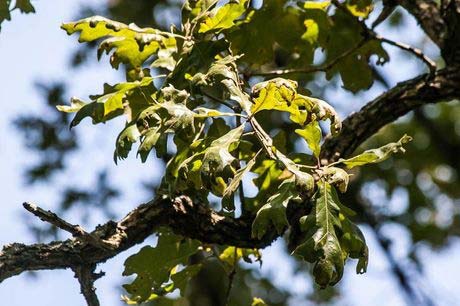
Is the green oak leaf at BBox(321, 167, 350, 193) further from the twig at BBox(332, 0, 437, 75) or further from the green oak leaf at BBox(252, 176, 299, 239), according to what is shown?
the twig at BBox(332, 0, 437, 75)

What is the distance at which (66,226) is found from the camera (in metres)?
2.14

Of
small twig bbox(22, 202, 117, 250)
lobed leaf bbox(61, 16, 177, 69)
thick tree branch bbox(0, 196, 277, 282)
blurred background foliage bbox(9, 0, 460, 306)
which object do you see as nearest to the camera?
small twig bbox(22, 202, 117, 250)

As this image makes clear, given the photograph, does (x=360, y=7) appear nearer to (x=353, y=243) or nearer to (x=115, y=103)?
(x=115, y=103)

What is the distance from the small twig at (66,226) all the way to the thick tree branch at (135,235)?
0.03 meters

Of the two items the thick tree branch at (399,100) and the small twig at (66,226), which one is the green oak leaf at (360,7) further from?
the small twig at (66,226)

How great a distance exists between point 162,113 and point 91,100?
425mm

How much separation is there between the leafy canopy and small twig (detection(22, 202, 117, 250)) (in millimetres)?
223

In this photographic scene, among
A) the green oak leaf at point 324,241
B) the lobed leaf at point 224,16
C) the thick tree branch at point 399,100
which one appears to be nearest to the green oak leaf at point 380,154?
the green oak leaf at point 324,241

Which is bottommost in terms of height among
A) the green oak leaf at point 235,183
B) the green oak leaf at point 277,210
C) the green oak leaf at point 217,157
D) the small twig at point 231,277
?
the green oak leaf at point 277,210

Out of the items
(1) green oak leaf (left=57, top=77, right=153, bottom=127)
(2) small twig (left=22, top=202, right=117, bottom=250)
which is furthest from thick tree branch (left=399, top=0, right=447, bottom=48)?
(2) small twig (left=22, top=202, right=117, bottom=250)

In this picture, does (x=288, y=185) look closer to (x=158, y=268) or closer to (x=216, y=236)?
(x=216, y=236)

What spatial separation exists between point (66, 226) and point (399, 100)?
4.02 feet

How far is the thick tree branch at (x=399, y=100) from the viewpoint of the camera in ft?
9.25

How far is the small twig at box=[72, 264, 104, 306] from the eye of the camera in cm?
231
